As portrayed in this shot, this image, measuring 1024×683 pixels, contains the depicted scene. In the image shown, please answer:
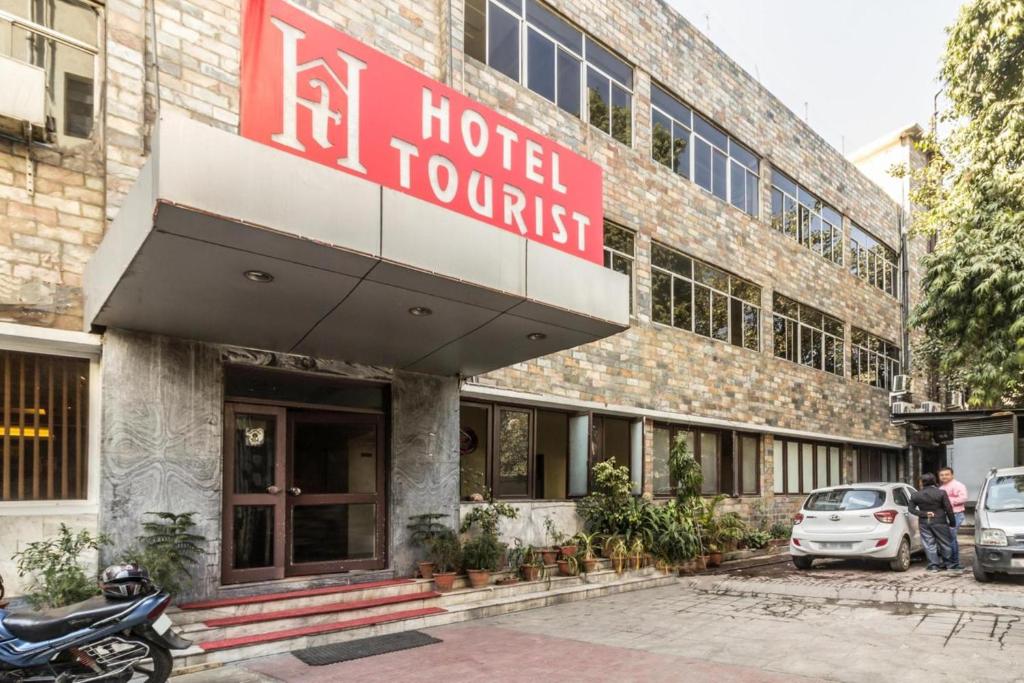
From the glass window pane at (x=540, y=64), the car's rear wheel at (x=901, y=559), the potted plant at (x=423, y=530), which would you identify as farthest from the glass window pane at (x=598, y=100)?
the car's rear wheel at (x=901, y=559)

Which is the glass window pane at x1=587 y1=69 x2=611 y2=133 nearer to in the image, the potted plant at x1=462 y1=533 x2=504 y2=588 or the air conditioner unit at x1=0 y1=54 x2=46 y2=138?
the potted plant at x1=462 y1=533 x2=504 y2=588

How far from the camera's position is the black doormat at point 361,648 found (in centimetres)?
705

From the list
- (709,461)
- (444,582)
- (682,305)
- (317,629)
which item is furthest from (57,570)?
(709,461)

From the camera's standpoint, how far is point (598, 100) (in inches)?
579

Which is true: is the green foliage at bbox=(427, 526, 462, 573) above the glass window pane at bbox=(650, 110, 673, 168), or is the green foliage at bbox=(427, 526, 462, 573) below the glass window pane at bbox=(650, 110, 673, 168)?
below

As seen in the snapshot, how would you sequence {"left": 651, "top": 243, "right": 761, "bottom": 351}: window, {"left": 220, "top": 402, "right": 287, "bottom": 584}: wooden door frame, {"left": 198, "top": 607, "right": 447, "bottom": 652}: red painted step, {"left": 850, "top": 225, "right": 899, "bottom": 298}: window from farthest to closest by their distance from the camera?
{"left": 850, "top": 225, "right": 899, "bottom": 298}: window
{"left": 651, "top": 243, "right": 761, "bottom": 351}: window
{"left": 220, "top": 402, "right": 287, "bottom": 584}: wooden door frame
{"left": 198, "top": 607, "right": 447, "bottom": 652}: red painted step

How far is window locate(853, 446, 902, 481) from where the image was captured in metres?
24.5

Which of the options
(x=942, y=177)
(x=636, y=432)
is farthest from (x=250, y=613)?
(x=942, y=177)

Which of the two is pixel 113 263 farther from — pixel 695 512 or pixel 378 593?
pixel 695 512

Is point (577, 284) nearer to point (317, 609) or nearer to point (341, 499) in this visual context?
point (341, 499)

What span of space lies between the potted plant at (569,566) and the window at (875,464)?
632 inches

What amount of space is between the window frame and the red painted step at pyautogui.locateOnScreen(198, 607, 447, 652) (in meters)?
13.2

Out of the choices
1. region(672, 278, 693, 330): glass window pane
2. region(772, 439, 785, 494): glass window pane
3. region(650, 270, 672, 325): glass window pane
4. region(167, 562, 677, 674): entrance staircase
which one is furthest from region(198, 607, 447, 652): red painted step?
region(772, 439, 785, 494): glass window pane

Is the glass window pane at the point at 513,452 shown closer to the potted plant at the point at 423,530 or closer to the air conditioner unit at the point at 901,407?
the potted plant at the point at 423,530
